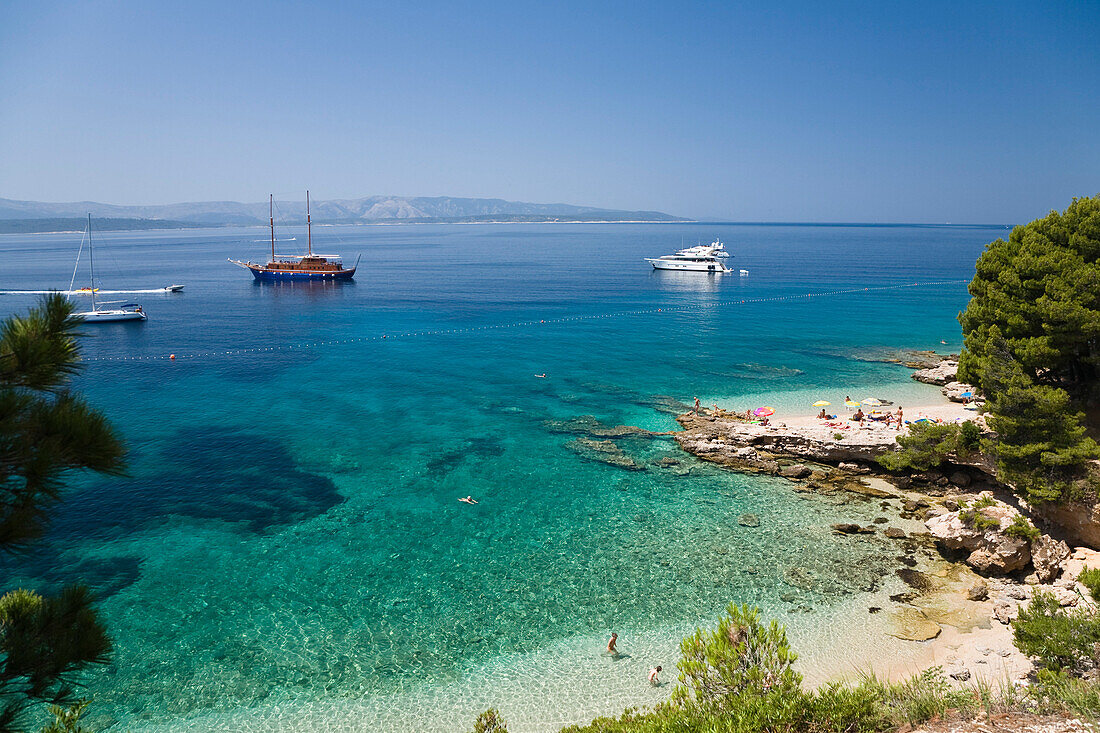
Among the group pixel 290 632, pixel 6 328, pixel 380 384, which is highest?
pixel 6 328

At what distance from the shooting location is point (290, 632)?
19.0 metres

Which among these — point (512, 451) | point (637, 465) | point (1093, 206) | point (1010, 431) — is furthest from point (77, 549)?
point (1093, 206)

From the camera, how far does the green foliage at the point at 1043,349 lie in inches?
852

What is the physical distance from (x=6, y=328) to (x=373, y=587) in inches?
670

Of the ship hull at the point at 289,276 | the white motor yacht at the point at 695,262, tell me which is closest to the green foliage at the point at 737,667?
the ship hull at the point at 289,276

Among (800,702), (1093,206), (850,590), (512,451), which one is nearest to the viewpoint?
(800,702)

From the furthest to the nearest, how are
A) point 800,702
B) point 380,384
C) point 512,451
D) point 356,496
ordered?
1. point 380,384
2. point 512,451
3. point 356,496
4. point 800,702

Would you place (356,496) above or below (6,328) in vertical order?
below

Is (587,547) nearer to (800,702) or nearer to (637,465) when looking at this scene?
(637,465)

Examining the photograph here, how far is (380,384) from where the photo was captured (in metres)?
46.6

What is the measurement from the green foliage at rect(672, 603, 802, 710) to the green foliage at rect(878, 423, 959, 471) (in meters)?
17.7

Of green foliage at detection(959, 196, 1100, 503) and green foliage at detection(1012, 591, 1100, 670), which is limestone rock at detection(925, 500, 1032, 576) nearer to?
green foliage at detection(959, 196, 1100, 503)

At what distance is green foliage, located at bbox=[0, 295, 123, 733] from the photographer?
20.9 feet

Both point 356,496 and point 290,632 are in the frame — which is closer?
point 290,632
